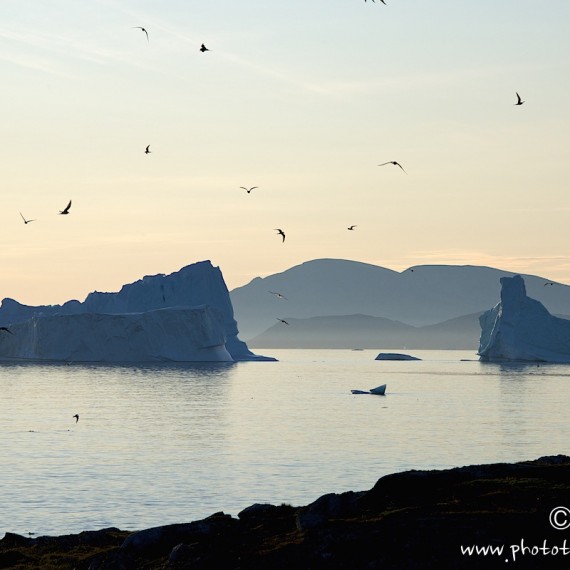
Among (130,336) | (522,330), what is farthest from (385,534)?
(522,330)

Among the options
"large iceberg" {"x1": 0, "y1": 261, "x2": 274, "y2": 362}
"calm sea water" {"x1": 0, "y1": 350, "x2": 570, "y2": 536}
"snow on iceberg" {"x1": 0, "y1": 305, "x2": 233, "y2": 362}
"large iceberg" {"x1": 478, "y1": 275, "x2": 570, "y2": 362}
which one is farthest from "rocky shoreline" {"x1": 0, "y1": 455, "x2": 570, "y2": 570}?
"large iceberg" {"x1": 478, "y1": 275, "x2": 570, "y2": 362}

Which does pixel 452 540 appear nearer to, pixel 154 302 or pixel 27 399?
pixel 27 399

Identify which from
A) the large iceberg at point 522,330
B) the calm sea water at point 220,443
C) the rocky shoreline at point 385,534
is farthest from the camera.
Result: the large iceberg at point 522,330

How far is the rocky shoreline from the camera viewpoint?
17.8 m

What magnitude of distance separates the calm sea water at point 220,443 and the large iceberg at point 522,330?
2575 cm

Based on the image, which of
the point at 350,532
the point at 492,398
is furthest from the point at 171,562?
the point at 492,398

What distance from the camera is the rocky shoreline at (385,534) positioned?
17.8 m

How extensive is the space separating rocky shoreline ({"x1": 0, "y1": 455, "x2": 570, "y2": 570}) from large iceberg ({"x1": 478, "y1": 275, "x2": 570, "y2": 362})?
122326 mm

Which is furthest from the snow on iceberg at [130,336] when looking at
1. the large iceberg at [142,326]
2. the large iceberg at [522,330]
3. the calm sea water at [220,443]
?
the large iceberg at [522,330]

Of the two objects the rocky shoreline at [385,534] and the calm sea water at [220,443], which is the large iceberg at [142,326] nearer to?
the calm sea water at [220,443]

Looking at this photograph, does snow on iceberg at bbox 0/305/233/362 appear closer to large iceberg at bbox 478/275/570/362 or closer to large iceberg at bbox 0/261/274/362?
large iceberg at bbox 0/261/274/362

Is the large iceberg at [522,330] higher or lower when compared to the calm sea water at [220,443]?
higher

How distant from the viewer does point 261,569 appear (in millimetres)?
18750

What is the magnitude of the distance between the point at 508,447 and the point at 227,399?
46.8 meters
